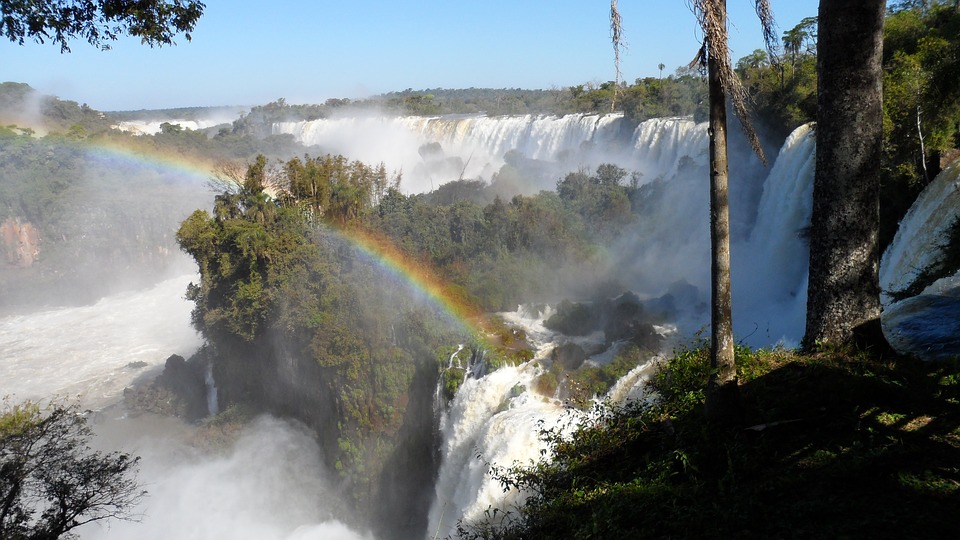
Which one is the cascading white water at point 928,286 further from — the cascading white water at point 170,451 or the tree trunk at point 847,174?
the cascading white water at point 170,451

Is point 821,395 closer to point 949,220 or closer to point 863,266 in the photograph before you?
point 863,266

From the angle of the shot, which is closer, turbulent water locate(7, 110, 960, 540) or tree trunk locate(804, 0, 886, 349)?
tree trunk locate(804, 0, 886, 349)

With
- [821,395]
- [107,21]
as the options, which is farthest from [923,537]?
[107,21]

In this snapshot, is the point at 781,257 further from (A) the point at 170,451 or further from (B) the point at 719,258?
(A) the point at 170,451

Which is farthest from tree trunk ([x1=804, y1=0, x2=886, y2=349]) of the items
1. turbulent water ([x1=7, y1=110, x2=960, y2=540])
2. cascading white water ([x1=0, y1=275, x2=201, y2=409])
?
cascading white water ([x1=0, y1=275, x2=201, y2=409])

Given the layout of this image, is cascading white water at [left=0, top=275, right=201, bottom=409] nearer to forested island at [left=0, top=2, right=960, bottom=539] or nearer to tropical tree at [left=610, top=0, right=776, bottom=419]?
forested island at [left=0, top=2, right=960, bottom=539]

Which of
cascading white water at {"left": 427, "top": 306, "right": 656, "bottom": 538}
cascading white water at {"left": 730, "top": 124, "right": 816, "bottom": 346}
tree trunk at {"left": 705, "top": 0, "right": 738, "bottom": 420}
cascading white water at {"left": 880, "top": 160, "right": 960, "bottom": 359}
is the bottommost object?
cascading white water at {"left": 427, "top": 306, "right": 656, "bottom": 538}

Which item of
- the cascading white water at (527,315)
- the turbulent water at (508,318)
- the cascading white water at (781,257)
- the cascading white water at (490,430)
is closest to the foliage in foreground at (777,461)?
the turbulent water at (508,318)
